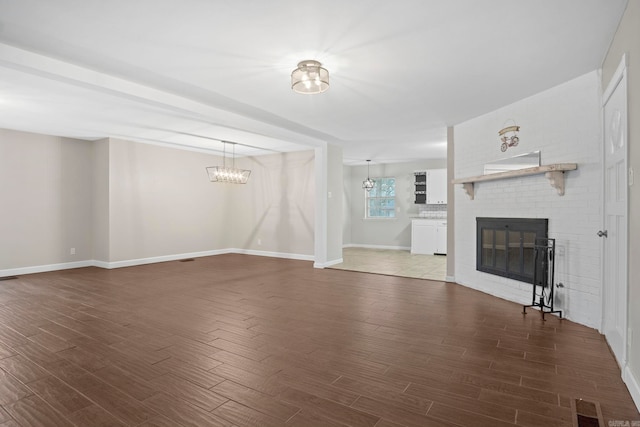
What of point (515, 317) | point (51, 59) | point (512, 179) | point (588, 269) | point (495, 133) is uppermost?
point (51, 59)

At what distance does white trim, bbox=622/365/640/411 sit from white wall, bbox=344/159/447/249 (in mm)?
7934

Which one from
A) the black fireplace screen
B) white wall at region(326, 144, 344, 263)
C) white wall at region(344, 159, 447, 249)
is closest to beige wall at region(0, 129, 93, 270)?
white wall at region(326, 144, 344, 263)

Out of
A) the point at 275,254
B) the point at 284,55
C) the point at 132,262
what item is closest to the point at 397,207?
the point at 275,254

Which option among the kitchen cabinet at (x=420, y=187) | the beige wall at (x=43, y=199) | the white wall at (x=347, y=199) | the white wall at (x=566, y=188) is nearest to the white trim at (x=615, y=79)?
the white wall at (x=566, y=188)

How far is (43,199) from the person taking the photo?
670cm

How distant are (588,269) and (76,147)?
8838mm

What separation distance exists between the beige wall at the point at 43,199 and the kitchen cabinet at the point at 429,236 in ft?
25.7

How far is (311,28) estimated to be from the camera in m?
2.76

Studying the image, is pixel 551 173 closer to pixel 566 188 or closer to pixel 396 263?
pixel 566 188

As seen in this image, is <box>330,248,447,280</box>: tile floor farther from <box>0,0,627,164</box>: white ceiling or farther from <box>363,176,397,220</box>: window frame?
<box>0,0,627,164</box>: white ceiling

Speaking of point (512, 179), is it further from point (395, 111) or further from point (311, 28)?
point (311, 28)

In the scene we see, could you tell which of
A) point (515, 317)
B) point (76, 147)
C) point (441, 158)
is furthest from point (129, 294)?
point (441, 158)

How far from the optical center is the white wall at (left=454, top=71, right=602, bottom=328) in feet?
11.7

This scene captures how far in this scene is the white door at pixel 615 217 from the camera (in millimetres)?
2611
